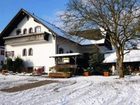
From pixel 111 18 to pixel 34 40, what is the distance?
14.2 m

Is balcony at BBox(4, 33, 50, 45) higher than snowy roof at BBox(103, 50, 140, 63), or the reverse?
balcony at BBox(4, 33, 50, 45)

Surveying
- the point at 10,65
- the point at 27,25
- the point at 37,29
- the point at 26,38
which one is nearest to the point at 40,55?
the point at 26,38

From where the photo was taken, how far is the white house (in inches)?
1654

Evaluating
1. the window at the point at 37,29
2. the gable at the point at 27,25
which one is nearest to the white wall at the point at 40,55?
the window at the point at 37,29

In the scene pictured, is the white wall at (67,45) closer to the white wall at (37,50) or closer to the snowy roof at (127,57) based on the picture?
the white wall at (37,50)

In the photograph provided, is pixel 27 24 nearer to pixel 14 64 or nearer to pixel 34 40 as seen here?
pixel 34 40

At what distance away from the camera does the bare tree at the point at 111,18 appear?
102ft

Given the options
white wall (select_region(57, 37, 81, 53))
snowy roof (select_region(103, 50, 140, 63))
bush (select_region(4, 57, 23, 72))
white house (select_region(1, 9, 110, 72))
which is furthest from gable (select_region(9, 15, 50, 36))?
snowy roof (select_region(103, 50, 140, 63))

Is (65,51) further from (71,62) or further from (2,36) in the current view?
(2,36)

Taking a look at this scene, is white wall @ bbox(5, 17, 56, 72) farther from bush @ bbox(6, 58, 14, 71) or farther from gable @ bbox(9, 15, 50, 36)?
bush @ bbox(6, 58, 14, 71)

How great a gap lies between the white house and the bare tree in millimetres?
8452

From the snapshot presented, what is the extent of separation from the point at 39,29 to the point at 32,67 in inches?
218

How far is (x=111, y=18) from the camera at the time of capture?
31.8m

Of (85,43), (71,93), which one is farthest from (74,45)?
(71,93)
